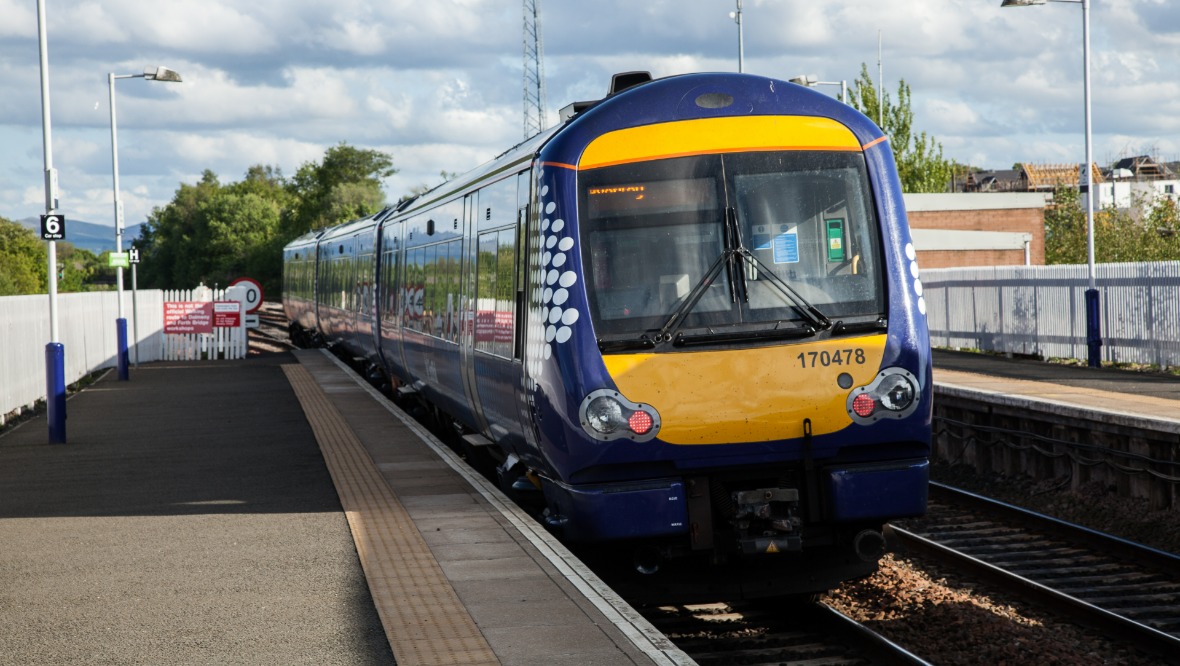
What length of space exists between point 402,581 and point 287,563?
111 cm

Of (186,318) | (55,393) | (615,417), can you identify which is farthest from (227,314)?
(615,417)

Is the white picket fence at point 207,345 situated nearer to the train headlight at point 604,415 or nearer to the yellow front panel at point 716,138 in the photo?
the yellow front panel at point 716,138

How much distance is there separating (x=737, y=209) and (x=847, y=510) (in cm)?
191

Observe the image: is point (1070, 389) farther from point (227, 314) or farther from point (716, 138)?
point (227, 314)

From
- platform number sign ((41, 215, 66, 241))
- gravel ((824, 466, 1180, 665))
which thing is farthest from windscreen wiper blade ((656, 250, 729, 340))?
platform number sign ((41, 215, 66, 241))

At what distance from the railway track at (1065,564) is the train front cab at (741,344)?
5.25 ft

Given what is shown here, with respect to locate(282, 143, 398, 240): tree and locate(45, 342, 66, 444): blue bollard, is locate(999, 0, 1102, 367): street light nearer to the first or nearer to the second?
locate(45, 342, 66, 444): blue bollard

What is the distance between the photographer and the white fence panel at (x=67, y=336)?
20141mm

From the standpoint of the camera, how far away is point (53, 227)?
17.8m

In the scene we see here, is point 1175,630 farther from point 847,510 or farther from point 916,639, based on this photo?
point 847,510

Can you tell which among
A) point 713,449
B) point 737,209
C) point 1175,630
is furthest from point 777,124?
point 1175,630

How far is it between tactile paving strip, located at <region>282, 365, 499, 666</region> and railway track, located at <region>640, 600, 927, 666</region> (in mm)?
1660

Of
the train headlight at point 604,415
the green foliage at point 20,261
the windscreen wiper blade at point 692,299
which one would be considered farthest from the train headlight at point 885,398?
the green foliage at point 20,261

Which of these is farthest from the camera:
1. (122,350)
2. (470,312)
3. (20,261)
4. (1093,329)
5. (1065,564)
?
(20,261)
